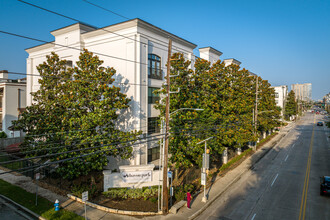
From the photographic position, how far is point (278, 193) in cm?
1980

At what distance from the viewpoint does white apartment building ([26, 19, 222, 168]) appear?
24.5 meters

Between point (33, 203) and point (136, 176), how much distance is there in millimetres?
8400

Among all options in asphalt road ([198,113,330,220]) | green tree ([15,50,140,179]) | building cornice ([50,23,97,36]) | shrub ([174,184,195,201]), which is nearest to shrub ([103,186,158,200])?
shrub ([174,184,195,201])

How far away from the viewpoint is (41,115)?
19391 mm

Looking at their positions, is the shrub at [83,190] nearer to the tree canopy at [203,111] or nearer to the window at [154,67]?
the tree canopy at [203,111]

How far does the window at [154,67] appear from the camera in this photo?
26750mm

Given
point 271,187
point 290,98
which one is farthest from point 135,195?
point 290,98

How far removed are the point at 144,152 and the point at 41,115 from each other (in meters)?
11.4

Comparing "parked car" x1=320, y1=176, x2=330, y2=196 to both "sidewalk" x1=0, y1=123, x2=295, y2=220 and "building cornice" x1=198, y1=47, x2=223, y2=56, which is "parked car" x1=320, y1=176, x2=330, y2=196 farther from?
"building cornice" x1=198, y1=47, x2=223, y2=56

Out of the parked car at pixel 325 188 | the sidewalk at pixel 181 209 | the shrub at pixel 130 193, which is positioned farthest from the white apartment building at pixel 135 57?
the parked car at pixel 325 188

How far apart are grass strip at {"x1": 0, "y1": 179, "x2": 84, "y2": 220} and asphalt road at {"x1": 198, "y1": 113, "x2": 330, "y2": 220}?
9928 millimetres

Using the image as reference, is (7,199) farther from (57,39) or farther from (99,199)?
(57,39)

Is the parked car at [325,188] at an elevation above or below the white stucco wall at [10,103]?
below

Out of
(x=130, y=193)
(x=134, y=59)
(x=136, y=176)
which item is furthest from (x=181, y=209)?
(x=134, y=59)
